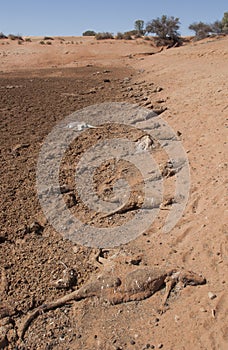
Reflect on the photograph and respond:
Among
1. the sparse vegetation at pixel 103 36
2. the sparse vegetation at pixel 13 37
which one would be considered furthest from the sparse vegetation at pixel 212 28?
the sparse vegetation at pixel 13 37

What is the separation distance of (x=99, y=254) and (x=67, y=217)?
869mm

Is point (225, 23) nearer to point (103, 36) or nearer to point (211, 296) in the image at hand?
point (103, 36)

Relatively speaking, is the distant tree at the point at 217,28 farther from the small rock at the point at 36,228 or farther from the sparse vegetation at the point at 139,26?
the small rock at the point at 36,228

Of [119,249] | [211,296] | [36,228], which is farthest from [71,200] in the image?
[211,296]

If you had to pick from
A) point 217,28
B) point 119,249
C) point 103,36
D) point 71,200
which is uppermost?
point 217,28

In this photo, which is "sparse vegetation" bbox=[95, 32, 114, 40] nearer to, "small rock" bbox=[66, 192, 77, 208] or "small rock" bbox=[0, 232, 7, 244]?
"small rock" bbox=[66, 192, 77, 208]

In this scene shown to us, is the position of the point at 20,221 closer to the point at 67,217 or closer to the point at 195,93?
the point at 67,217

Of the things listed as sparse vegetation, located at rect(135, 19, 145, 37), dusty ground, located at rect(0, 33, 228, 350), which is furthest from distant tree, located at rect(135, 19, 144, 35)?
dusty ground, located at rect(0, 33, 228, 350)

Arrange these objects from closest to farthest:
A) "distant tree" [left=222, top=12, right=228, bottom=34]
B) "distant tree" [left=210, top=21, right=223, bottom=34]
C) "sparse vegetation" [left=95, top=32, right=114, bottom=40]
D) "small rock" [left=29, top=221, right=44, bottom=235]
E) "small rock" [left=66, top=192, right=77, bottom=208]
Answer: "small rock" [left=29, top=221, right=44, bottom=235] < "small rock" [left=66, top=192, right=77, bottom=208] < "distant tree" [left=222, top=12, right=228, bottom=34] < "distant tree" [left=210, top=21, right=223, bottom=34] < "sparse vegetation" [left=95, top=32, right=114, bottom=40]

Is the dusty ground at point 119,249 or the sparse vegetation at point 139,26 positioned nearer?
the dusty ground at point 119,249

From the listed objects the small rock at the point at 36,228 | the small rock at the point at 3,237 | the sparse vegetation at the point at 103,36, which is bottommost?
the small rock at the point at 3,237

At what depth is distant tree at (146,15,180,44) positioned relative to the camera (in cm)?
2148

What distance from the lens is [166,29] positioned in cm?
2164

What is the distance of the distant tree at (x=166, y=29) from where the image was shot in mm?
21484
